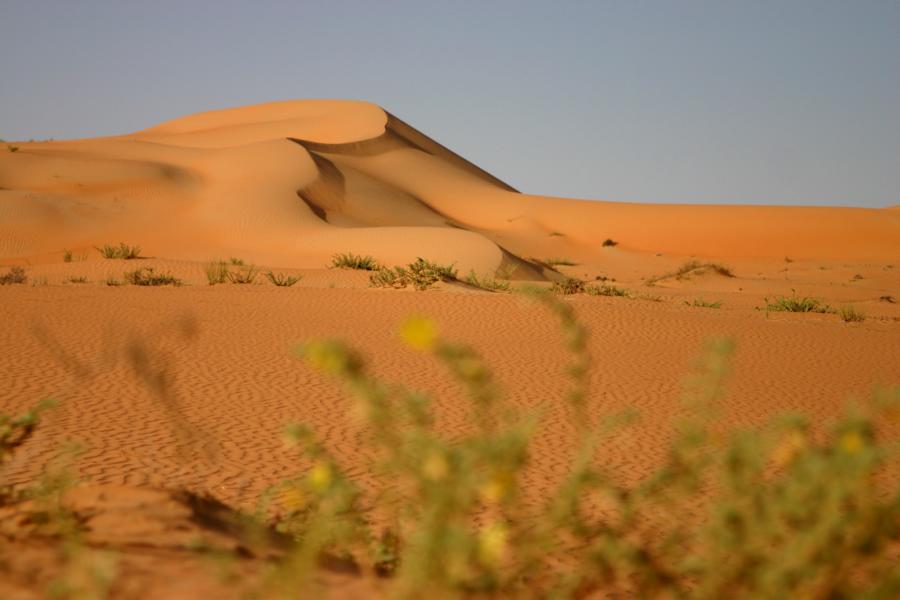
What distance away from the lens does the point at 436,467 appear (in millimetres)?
2133

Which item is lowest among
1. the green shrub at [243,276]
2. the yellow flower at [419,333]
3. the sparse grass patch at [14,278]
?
the yellow flower at [419,333]

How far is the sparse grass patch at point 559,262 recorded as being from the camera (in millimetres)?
38941

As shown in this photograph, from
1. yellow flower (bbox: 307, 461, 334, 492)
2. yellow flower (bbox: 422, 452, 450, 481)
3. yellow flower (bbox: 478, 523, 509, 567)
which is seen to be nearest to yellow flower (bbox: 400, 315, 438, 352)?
yellow flower (bbox: 422, 452, 450, 481)

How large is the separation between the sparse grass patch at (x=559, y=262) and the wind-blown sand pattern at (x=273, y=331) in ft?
2.99

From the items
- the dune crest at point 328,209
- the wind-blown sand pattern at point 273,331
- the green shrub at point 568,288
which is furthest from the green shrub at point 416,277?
the dune crest at point 328,209

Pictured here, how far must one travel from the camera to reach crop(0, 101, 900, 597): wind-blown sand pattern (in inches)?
262

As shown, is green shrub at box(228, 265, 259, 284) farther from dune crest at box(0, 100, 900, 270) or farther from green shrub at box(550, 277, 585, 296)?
dune crest at box(0, 100, 900, 270)

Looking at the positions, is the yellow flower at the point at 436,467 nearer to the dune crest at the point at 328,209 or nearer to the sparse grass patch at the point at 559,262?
the dune crest at the point at 328,209

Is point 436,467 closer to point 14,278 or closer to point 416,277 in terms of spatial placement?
point 416,277

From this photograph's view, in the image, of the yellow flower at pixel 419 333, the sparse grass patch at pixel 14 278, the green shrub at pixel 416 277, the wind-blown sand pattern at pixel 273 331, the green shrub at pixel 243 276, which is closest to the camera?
the yellow flower at pixel 419 333

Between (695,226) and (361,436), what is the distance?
52.3 m

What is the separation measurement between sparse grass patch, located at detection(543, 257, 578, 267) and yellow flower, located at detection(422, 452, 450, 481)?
36571mm

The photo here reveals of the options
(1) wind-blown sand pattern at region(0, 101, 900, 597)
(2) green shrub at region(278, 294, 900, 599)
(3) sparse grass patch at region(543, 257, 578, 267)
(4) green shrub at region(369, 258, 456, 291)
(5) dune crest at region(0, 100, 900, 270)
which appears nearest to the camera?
(2) green shrub at region(278, 294, 900, 599)

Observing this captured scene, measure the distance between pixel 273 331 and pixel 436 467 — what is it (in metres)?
10.6
